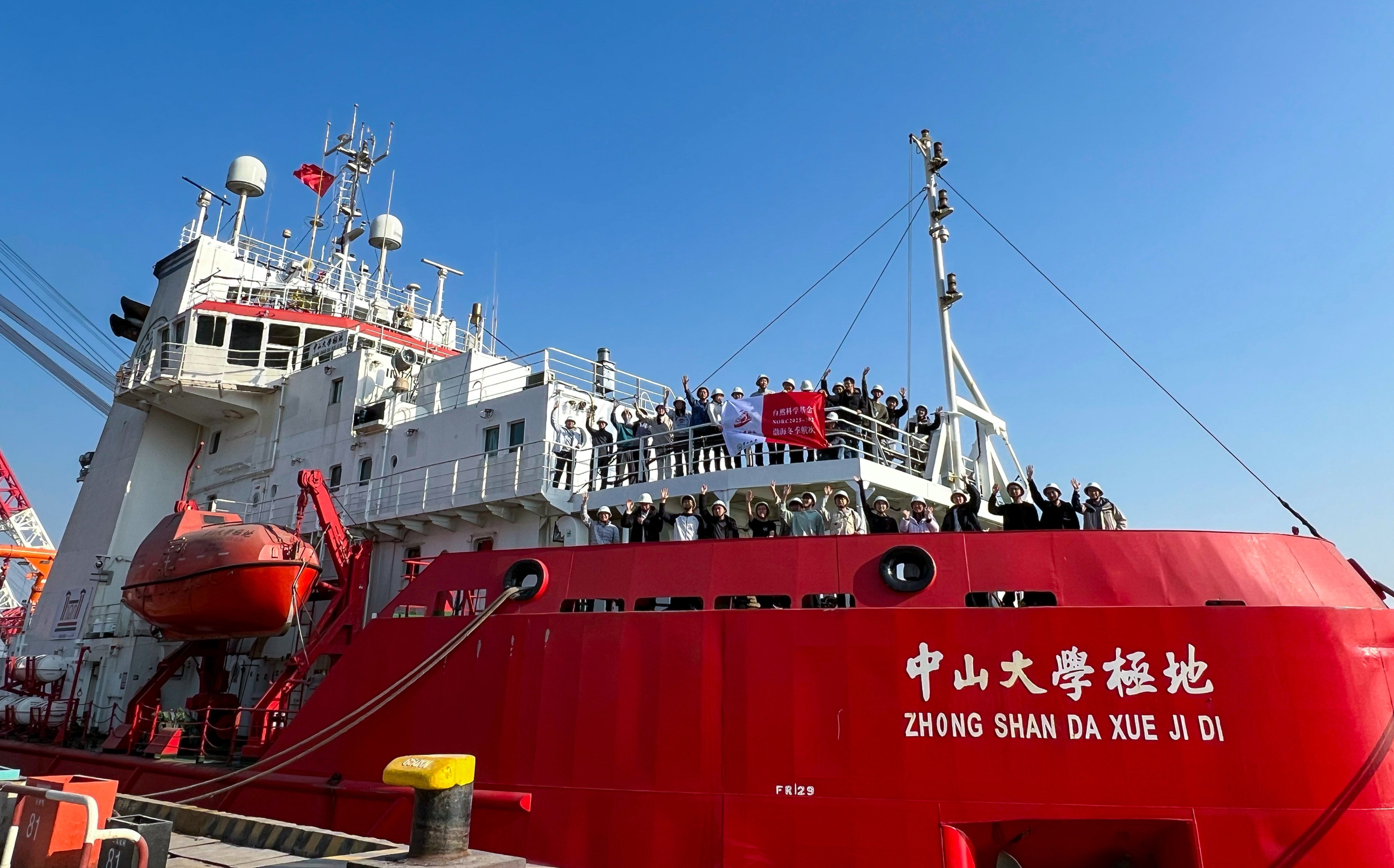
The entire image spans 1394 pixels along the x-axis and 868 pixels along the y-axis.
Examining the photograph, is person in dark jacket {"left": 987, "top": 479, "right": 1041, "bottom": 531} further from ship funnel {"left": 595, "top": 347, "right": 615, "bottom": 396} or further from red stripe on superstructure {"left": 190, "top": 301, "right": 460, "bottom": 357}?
red stripe on superstructure {"left": 190, "top": 301, "right": 460, "bottom": 357}

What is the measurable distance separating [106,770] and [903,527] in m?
11.3

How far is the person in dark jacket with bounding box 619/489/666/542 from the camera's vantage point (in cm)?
977

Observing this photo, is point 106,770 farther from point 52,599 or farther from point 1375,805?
point 1375,805

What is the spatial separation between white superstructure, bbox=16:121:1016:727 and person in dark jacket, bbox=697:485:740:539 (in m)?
0.78

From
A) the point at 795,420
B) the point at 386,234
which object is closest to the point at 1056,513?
the point at 795,420

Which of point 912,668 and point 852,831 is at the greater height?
point 912,668

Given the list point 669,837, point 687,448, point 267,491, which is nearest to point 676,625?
point 669,837

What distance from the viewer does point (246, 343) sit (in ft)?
59.1

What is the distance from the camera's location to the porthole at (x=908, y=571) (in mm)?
7723

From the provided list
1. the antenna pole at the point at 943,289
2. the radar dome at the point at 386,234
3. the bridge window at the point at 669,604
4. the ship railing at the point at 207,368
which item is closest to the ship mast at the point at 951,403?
the antenna pole at the point at 943,289

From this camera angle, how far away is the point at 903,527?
8.68m

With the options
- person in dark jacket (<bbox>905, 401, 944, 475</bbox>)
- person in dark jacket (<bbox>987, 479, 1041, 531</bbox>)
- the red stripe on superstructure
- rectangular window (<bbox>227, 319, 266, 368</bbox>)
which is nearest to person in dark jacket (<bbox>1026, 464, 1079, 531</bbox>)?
person in dark jacket (<bbox>987, 479, 1041, 531</bbox>)

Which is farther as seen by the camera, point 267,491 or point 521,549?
point 267,491

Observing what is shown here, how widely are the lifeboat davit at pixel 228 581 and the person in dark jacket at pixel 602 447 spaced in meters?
4.14
